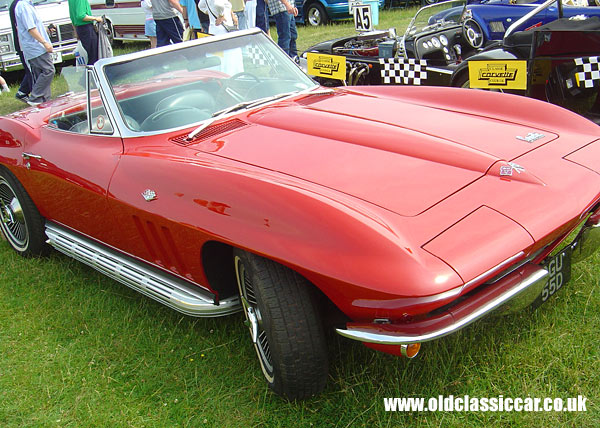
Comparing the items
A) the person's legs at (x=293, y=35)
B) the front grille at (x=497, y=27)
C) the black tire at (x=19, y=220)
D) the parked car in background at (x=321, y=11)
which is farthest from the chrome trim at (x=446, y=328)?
the parked car in background at (x=321, y=11)

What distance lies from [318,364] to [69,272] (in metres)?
2.18

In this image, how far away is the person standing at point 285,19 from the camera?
27.9 feet

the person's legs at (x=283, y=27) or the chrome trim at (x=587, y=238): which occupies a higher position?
the person's legs at (x=283, y=27)

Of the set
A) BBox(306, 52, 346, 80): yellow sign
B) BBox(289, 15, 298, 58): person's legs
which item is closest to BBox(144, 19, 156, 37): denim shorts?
BBox(289, 15, 298, 58): person's legs

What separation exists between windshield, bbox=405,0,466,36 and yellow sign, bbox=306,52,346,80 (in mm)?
791

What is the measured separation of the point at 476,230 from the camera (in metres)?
2.12

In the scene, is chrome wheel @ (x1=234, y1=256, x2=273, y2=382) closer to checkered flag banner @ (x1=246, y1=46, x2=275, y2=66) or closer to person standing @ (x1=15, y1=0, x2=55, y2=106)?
checkered flag banner @ (x1=246, y1=46, x2=275, y2=66)

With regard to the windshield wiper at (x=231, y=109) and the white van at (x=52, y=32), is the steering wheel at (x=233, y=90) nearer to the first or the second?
the windshield wiper at (x=231, y=109)

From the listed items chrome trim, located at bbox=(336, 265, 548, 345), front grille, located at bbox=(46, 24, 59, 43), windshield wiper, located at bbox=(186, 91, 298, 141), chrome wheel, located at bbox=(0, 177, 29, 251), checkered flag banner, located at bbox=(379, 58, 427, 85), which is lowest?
chrome wheel, located at bbox=(0, 177, 29, 251)

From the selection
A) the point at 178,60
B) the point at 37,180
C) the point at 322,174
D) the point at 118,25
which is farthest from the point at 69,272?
the point at 118,25

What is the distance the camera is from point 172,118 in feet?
10.8

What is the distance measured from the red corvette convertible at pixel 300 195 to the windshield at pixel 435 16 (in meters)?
2.95

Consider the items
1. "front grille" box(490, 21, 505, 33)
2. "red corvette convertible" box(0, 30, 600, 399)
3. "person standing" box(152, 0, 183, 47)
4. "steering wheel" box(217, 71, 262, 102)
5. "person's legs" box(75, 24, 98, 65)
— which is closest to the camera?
"red corvette convertible" box(0, 30, 600, 399)

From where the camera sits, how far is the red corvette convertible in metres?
2.07
